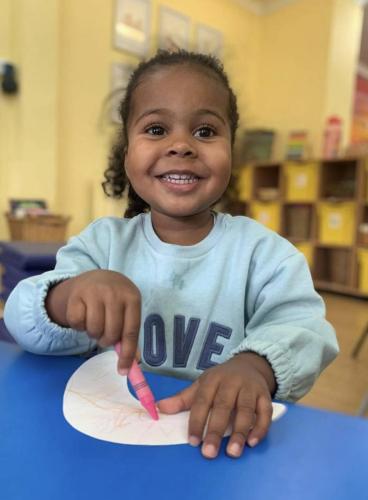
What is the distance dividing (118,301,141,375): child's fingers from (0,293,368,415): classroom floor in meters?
1.02

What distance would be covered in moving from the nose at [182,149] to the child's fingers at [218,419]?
0.34 meters

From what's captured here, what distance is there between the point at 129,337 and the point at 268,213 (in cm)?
336

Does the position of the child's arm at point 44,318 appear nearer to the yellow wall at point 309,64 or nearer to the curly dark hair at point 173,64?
the curly dark hair at point 173,64

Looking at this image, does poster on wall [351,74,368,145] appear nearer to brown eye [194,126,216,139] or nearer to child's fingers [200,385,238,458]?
brown eye [194,126,216,139]

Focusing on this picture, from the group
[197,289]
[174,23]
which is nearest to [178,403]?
[197,289]

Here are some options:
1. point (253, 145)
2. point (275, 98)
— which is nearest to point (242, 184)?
point (253, 145)

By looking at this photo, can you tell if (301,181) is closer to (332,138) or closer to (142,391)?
(332,138)

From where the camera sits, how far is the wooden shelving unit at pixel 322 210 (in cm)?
310

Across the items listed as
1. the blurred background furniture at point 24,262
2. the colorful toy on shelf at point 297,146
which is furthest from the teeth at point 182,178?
the colorful toy on shelf at point 297,146

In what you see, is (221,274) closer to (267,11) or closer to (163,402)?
(163,402)

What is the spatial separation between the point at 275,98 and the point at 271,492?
408 centimetres

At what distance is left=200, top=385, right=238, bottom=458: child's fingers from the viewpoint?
0.30 meters

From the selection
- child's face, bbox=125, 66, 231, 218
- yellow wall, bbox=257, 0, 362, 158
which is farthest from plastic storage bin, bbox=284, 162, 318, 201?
child's face, bbox=125, 66, 231, 218

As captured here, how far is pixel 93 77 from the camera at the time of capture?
→ 3.08 meters
